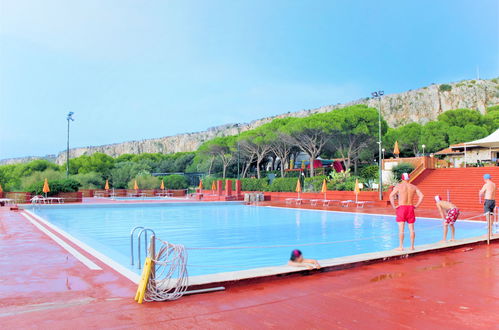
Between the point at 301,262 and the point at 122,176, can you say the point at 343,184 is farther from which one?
the point at 122,176

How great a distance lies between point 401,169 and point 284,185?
32.7 feet

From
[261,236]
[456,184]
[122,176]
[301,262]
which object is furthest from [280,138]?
[301,262]

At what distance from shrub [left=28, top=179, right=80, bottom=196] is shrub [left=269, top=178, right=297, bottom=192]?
1539 centimetres

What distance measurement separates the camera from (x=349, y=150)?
3631cm

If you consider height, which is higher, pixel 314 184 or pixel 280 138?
pixel 280 138

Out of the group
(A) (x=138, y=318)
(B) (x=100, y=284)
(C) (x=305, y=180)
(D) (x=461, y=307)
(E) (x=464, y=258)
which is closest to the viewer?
(A) (x=138, y=318)

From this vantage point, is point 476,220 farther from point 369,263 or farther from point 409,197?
point 369,263

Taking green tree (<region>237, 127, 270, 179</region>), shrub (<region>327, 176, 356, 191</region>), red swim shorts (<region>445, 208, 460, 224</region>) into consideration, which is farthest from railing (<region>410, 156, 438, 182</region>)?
green tree (<region>237, 127, 270, 179</region>)

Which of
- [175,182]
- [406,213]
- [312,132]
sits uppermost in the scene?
[312,132]

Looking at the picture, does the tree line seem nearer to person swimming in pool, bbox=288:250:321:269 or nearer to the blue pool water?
the blue pool water

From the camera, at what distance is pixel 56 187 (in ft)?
86.2

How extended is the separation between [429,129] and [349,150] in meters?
19.7

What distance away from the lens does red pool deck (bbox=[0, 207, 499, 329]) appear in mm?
3906

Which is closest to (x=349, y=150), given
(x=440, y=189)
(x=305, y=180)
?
(x=305, y=180)
